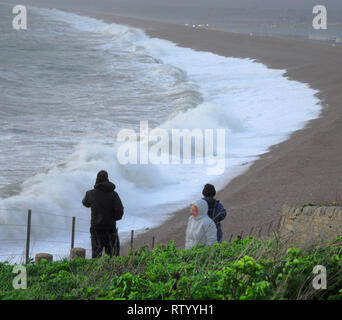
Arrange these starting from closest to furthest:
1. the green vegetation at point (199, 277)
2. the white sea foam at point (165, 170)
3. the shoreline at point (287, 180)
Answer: the green vegetation at point (199, 277) < the shoreline at point (287, 180) < the white sea foam at point (165, 170)

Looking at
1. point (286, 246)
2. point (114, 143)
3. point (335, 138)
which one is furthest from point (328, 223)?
point (114, 143)

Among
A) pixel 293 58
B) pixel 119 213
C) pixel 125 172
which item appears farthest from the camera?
pixel 293 58

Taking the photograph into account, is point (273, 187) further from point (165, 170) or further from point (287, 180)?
point (165, 170)

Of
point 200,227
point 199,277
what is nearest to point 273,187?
point 200,227

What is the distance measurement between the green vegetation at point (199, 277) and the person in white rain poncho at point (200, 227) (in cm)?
77

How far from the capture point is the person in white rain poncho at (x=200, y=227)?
287 inches

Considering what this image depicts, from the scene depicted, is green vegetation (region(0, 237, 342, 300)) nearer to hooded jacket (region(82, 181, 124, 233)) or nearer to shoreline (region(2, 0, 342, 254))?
hooded jacket (region(82, 181, 124, 233))

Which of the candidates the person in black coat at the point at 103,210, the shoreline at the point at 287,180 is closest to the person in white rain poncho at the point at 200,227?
the person in black coat at the point at 103,210

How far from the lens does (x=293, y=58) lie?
54.3 meters

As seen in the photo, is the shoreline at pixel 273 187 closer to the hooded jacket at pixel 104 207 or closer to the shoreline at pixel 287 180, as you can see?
the shoreline at pixel 287 180

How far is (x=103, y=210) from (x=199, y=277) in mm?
3389
